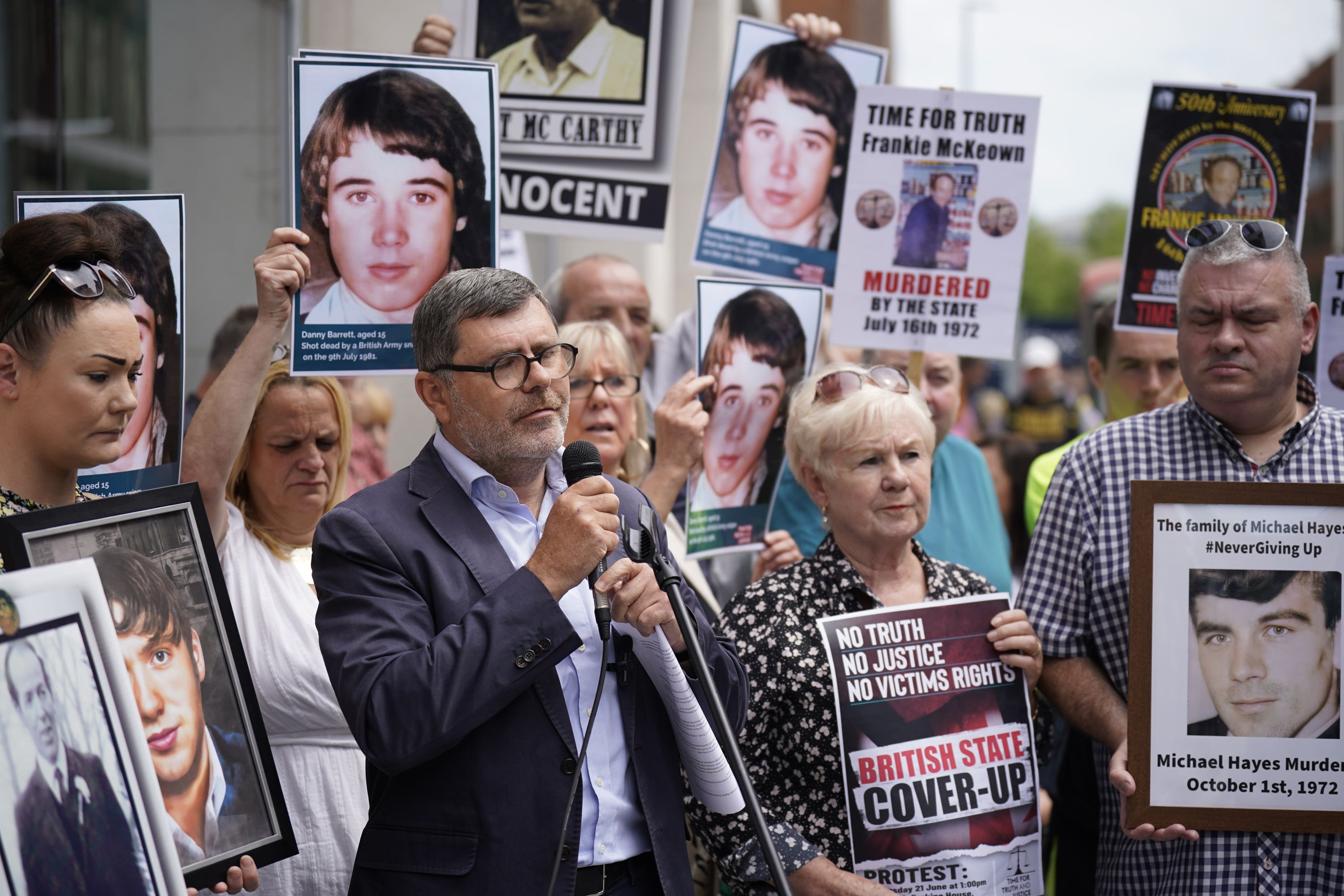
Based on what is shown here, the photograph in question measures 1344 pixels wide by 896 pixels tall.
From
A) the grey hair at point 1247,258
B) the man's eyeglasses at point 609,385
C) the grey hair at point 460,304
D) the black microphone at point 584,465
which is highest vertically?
the grey hair at point 1247,258

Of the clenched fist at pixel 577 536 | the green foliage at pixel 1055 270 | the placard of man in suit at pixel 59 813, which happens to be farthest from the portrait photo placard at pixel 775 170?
the green foliage at pixel 1055 270

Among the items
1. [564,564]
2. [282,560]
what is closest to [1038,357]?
[282,560]

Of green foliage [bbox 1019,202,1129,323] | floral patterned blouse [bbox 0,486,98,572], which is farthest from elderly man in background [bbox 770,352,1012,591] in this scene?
green foliage [bbox 1019,202,1129,323]

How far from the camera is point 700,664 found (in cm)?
218

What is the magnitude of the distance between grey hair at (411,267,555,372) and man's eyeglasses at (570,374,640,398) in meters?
1.44

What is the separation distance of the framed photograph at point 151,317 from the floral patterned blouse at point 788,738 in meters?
1.45

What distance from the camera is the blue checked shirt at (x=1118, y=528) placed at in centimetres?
315

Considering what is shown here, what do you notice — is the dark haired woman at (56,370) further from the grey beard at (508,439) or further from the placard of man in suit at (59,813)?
the grey beard at (508,439)

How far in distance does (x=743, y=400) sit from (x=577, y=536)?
6.40ft

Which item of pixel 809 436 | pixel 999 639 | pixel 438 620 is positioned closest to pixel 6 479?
pixel 438 620

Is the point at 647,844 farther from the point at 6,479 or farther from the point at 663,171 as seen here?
the point at 663,171

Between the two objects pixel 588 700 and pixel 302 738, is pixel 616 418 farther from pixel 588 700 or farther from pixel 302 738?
pixel 588 700

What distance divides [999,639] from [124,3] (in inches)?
209

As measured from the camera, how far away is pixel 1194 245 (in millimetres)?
3164
